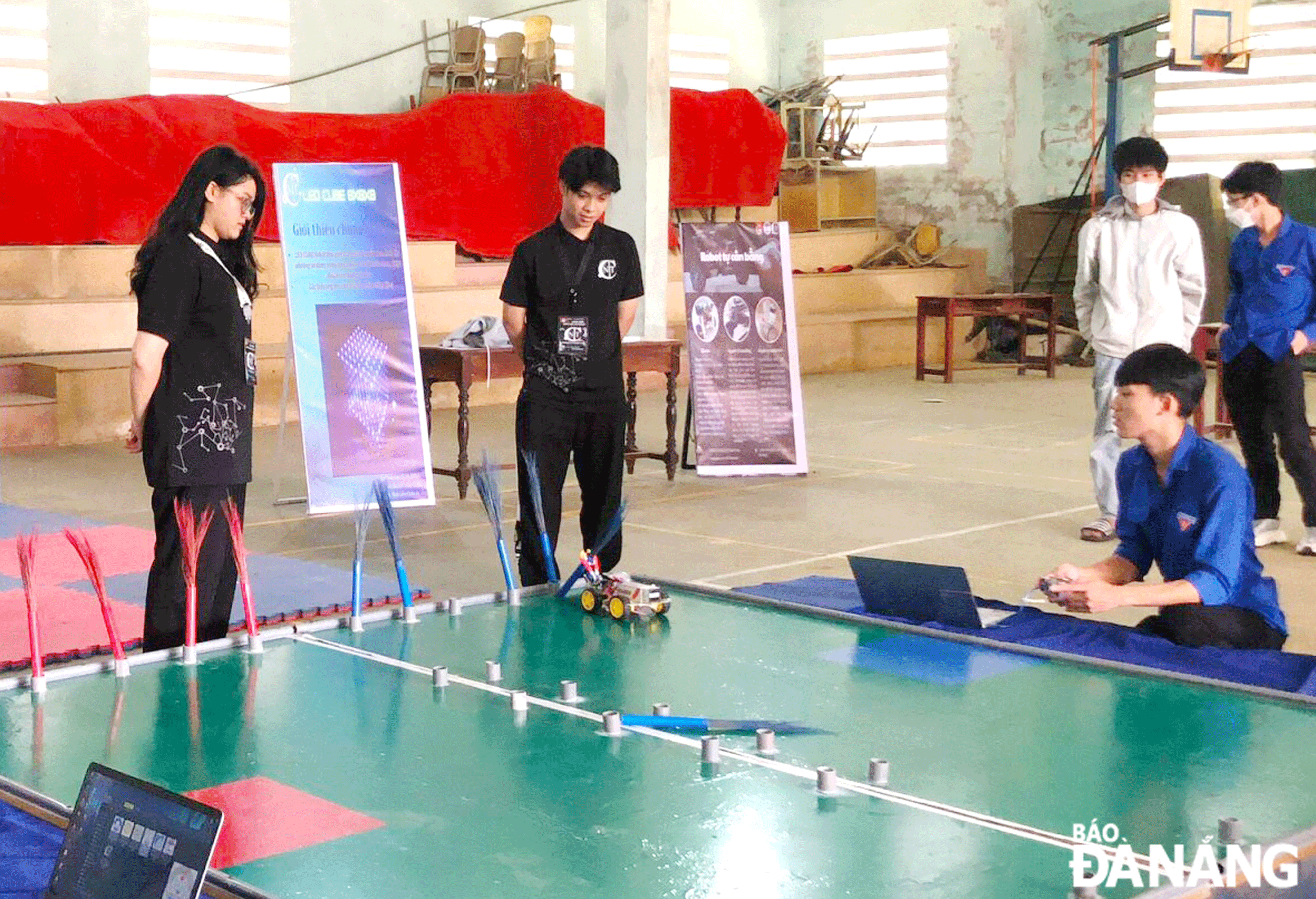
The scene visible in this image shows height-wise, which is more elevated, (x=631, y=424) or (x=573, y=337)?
(x=573, y=337)

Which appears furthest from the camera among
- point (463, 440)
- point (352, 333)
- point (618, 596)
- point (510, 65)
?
point (510, 65)

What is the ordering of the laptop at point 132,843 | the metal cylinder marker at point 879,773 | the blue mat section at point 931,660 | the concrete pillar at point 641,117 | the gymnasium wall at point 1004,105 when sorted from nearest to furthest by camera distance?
the laptop at point 132,843 → the metal cylinder marker at point 879,773 → the blue mat section at point 931,660 → the concrete pillar at point 641,117 → the gymnasium wall at point 1004,105

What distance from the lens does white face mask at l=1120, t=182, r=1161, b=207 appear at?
20.1ft

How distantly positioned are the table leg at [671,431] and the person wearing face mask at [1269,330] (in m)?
2.72

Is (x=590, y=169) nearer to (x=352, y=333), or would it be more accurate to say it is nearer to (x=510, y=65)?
(x=352, y=333)

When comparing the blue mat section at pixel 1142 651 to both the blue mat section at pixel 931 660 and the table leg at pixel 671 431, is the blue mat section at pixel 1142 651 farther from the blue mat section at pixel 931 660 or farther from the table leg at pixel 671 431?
the table leg at pixel 671 431

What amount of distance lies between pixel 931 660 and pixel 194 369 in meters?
1.69

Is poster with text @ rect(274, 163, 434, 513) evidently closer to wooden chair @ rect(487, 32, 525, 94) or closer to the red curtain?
the red curtain

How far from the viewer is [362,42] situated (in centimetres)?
1338

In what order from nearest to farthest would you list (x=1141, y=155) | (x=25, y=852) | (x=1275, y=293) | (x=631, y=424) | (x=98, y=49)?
1. (x=25, y=852)
2. (x=1141, y=155)
3. (x=1275, y=293)
4. (x=631, y=424)
5. (x=98, y=49)

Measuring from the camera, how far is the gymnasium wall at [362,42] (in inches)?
469

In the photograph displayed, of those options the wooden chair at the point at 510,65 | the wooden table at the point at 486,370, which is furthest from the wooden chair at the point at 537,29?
the wooden table at the point at 486,370

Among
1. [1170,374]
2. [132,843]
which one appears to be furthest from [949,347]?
[132,843]

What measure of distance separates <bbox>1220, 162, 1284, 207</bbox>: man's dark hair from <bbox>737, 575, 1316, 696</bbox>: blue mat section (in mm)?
2585
